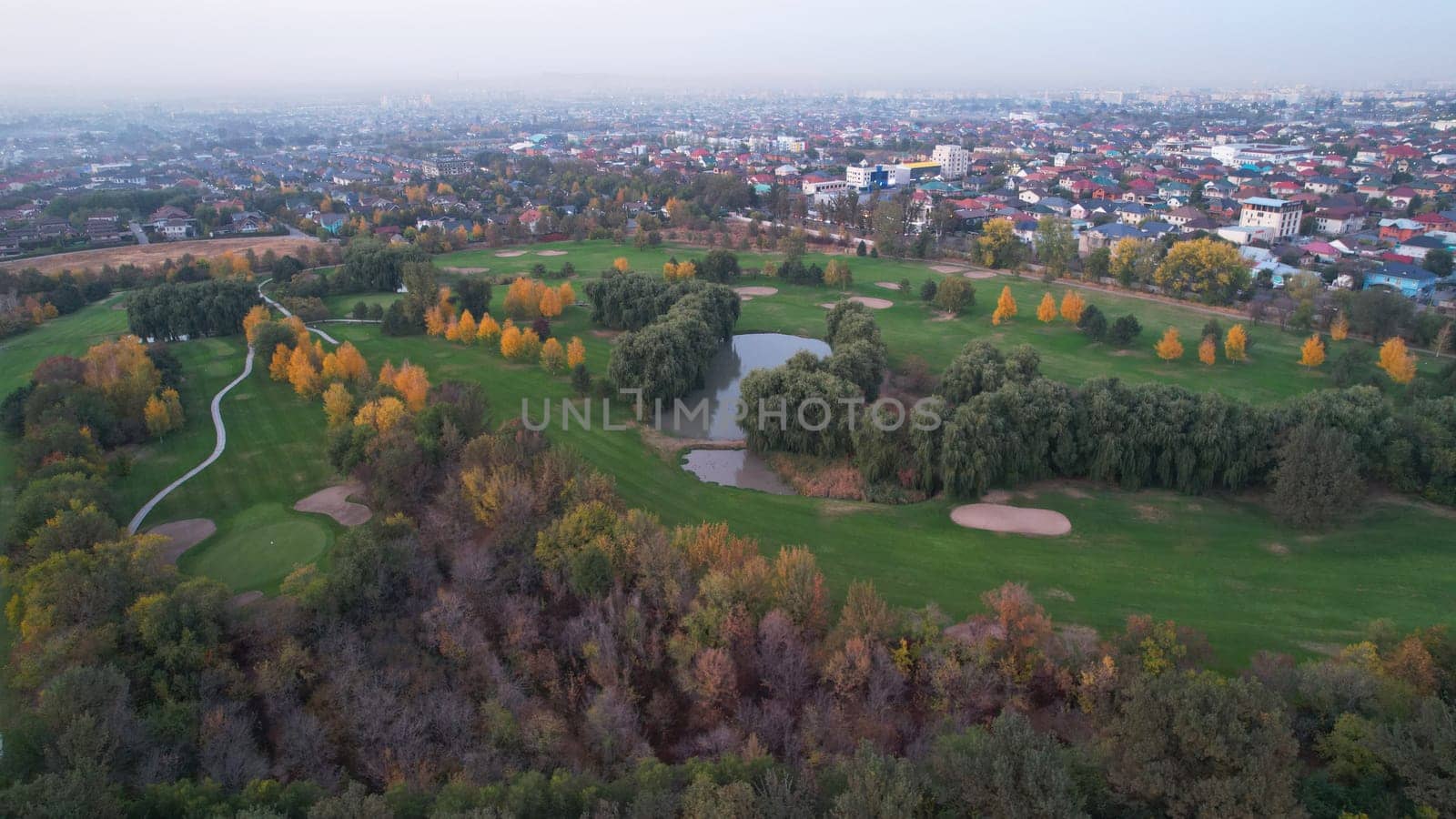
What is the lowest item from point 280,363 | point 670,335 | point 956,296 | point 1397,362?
point 280,363

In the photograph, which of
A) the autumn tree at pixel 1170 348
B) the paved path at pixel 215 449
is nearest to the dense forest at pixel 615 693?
the paved path at pixel 215 449

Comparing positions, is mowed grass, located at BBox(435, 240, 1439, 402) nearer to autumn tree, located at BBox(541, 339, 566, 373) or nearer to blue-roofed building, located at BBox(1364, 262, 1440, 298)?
blue-roofed building, located at BBox(1364, 262, 1440, 298)

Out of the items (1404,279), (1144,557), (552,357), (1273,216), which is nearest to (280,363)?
(552,357)

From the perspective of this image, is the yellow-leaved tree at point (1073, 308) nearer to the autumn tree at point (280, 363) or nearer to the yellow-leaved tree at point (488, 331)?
the yellow-leaved tree at point (488, 331)

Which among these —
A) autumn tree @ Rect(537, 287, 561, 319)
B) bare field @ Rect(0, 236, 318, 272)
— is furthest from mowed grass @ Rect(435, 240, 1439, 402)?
bare field @ Rect(0, 236, 318, 272)

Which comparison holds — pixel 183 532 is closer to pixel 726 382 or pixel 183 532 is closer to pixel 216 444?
pixel 216 444

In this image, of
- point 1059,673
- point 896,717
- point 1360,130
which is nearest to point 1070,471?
point 1059,673
